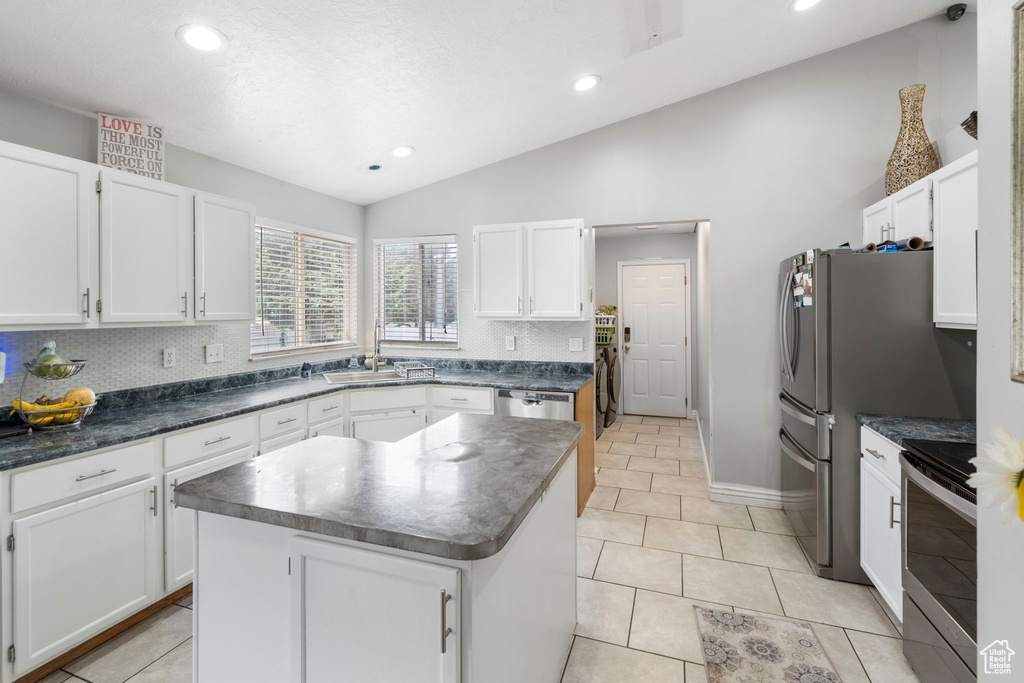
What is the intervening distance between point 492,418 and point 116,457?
5.25 feet

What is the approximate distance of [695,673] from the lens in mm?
1824

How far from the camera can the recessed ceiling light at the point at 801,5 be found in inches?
100

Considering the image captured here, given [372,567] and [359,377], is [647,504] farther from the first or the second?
[372,567]

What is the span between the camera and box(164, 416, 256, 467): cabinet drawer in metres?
2.19

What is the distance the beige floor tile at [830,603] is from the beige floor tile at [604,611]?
30.0 inches

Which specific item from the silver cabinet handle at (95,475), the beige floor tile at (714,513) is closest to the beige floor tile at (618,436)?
the beige floor tile at (714,513)

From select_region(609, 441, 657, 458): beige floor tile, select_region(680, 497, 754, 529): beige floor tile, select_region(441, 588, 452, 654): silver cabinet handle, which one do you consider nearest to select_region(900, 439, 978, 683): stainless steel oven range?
select_region(680, 497, 754, 529): beige floor tile

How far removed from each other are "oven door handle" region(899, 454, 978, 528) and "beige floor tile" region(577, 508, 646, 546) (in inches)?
60.2

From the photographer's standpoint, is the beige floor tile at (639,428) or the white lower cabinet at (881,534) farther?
the beige floor tile at (639,428)

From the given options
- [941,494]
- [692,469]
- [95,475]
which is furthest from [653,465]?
[95,475]

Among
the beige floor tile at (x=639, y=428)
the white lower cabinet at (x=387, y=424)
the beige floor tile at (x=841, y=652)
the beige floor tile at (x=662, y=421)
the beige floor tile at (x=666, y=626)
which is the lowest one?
the beige floor tile at (x=666, y=626)

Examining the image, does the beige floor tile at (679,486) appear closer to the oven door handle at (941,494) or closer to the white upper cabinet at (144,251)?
the oven door handle at (941,494)

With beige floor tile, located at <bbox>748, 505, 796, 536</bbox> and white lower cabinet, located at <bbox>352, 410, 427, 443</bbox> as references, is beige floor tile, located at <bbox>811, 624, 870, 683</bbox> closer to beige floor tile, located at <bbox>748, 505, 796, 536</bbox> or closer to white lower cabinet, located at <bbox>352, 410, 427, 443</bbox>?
beige floor tile, located at <bbox>748, 505, 796, 536</bbox>

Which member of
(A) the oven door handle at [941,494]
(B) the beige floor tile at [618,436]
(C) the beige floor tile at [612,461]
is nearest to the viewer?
(A) the oven door handle at [941,494]
